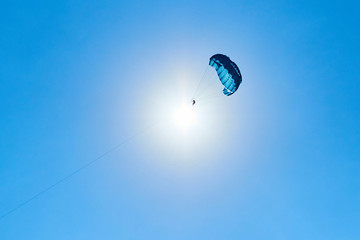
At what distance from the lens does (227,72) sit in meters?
17.1

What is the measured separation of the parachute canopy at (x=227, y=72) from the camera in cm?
1700

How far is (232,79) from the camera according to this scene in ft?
56.3

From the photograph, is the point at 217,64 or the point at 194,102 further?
the point at 194,102

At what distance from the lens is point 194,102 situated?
19578 millimetres

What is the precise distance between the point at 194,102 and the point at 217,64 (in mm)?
3701

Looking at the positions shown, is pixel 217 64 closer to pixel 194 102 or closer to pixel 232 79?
pixel 232 79

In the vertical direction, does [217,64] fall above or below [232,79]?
above

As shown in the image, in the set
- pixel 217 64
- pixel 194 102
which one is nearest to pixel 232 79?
pixel 217 64

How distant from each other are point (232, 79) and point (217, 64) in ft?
5.40

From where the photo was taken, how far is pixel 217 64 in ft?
57.8

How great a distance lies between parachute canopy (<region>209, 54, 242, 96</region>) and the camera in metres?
17.0

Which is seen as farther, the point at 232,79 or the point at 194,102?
the point at 194,102
